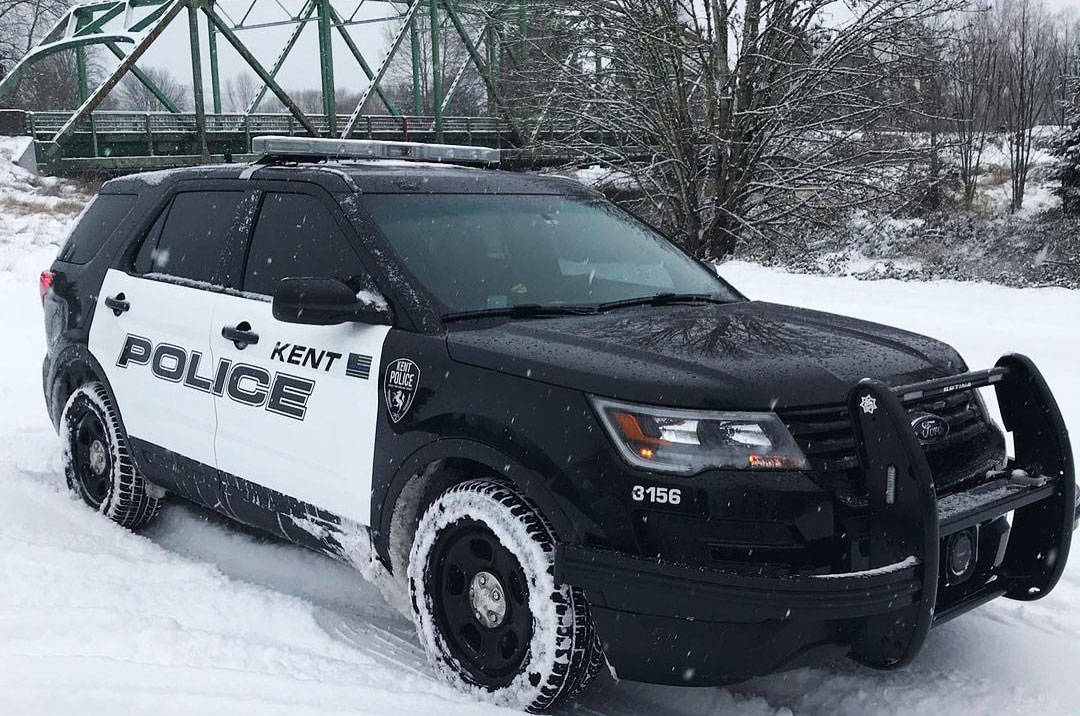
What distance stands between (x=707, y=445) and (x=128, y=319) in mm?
3001

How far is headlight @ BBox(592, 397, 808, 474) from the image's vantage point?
258 cm

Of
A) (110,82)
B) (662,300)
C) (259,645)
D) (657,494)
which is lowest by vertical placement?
(259,645)

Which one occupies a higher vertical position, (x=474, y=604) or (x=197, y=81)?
(x=197, y=81)

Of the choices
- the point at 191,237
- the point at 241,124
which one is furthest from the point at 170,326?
the point at 241,124

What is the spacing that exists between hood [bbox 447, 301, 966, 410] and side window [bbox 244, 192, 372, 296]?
0.66m

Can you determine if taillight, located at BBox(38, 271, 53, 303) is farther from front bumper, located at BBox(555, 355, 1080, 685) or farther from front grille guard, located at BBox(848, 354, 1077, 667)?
front grille guard, located at BBox(848, 354, 1077, 667)

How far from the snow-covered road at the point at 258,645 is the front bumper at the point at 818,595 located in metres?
0.44

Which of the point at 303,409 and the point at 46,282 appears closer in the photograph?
the point at 303,409

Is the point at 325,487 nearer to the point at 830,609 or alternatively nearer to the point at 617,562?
the point at 617,562

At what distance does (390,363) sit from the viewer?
3.22m

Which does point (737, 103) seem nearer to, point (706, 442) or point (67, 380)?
point (67, 380)

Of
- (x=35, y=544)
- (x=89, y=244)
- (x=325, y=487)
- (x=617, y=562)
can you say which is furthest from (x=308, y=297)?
(x=89, y=244)

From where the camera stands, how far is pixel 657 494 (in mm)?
2576

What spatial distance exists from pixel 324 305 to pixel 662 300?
4.05 ft
